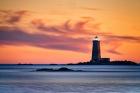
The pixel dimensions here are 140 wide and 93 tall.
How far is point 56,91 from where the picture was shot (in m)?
54.7

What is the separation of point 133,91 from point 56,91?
25.3 ft

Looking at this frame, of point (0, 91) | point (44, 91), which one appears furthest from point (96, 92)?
point (0, 91)

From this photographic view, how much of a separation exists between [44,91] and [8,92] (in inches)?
170

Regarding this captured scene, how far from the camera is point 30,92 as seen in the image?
5316 cm

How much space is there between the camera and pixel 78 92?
2095 inches

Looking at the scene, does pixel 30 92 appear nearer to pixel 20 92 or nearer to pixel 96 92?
pixel 20 92

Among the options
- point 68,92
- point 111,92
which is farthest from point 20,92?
point 111,92

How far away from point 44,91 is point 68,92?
293 cm

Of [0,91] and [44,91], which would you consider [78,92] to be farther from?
[0,91]

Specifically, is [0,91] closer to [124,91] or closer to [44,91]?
[44,91]

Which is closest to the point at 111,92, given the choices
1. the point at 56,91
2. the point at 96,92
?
the point at 96,92

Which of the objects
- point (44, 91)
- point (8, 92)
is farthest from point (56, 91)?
point (8, 92)

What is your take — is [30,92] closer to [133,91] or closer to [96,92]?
[96,92]

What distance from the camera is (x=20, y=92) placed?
52531mm
